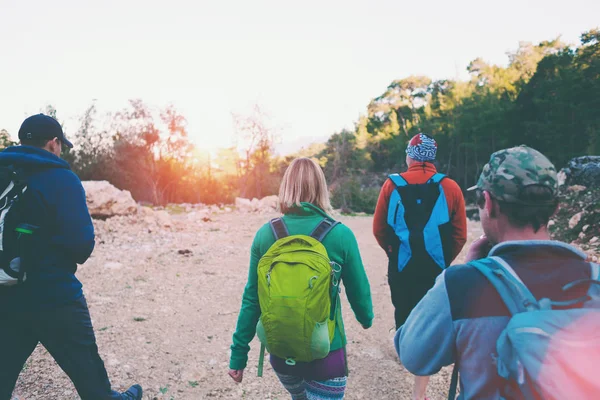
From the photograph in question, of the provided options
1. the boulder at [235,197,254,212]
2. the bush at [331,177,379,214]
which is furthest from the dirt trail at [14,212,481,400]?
the bush at [331,177,379,214]

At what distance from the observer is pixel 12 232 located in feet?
6.20

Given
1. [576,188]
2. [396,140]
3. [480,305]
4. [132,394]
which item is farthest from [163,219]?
[396,140]

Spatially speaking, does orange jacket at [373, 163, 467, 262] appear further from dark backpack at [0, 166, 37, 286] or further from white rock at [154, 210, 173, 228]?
A: white rock at [154, 210, 173, 228]

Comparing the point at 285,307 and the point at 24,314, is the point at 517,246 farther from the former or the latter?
the point at 24,314

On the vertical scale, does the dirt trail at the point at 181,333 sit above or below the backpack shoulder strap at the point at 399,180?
below

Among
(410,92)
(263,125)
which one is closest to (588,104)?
(263,125)

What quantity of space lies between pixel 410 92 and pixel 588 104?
28412 mm

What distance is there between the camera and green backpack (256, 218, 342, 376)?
5.24 feet

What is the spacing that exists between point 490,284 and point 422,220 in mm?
1776

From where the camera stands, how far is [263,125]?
94.3 ft

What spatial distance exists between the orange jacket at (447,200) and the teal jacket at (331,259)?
3.37 ft

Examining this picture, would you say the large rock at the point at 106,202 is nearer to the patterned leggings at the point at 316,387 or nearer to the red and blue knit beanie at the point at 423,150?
the red and blue knit beanie at the point at 423,150

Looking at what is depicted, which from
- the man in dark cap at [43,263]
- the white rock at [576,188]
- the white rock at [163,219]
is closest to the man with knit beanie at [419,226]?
the man in dark cap at [43,263]

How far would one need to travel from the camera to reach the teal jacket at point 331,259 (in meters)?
1.84
